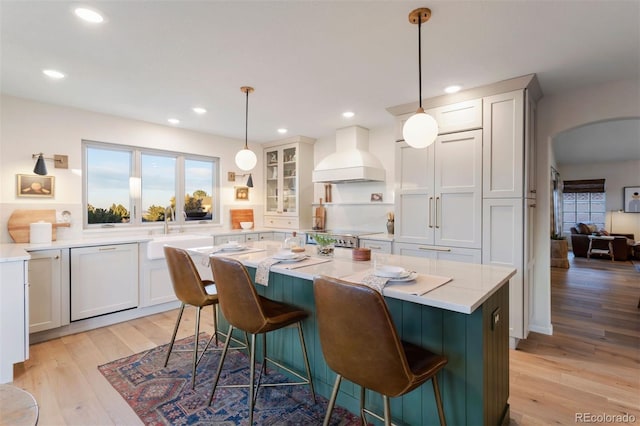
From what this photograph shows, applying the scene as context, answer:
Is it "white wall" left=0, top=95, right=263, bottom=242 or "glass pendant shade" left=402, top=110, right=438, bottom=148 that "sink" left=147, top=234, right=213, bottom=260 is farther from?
"glass pendant shade" left=402, top=110, right=438, bottom=148

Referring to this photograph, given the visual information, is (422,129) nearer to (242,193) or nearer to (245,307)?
(245,307)

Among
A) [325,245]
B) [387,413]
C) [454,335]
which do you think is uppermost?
[325,245]

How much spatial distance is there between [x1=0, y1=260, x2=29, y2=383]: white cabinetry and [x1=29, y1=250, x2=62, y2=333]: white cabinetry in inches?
25.7

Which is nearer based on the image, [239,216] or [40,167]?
[40,167]

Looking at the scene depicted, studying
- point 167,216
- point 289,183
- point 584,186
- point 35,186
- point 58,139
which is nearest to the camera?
point 35,186

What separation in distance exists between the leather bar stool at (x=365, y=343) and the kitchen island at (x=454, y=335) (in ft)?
0.21

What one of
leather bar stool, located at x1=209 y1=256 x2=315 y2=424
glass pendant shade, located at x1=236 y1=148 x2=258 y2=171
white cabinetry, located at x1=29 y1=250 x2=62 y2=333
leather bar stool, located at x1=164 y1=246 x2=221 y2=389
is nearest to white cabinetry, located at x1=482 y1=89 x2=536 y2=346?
leather bar stool, located at x1=209 y1=256 x2=315 y2=424

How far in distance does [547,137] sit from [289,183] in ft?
11.9

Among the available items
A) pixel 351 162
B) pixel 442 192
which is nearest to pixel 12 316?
pixel 351 162

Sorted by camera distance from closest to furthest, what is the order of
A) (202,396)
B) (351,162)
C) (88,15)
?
(88,15) → (202,396) → (351,162)

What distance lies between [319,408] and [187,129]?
414 cm

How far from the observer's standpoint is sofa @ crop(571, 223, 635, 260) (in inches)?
294

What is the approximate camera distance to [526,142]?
9.39 ft

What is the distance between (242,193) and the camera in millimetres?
5387
